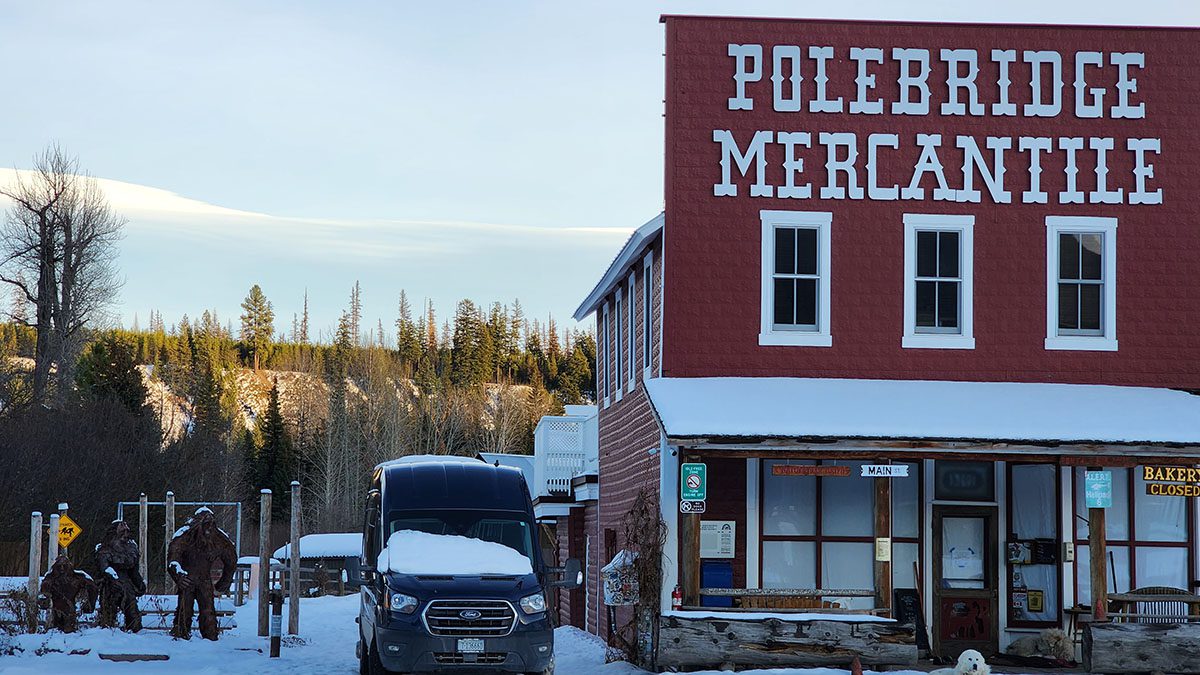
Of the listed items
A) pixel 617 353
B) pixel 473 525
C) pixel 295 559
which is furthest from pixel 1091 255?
pixel 295 559

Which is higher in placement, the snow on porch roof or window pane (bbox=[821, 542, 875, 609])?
the snow on porch roof

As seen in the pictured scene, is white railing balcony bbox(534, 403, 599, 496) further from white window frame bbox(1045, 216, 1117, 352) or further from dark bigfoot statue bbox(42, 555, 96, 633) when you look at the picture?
white window frame bbox(1045, 216, 1117, 352)

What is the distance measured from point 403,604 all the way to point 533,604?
61.4 inches

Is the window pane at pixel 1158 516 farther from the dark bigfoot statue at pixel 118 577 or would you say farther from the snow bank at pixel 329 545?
the snow bank at pixel 329 545

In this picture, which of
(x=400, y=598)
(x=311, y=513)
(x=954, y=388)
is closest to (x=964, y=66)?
(x=954, y=388)

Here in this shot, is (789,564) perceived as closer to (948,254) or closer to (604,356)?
(948,254)

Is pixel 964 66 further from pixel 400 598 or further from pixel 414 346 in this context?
pixel 414 346

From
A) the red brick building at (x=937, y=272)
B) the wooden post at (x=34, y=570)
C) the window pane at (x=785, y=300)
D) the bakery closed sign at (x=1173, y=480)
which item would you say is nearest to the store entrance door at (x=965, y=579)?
the red brick building at (x=937, y=272)

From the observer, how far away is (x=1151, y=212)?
22125 millimetres

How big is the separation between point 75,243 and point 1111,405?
50.3 metres

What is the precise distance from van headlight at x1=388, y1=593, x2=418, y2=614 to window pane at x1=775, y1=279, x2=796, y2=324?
7.46 metres

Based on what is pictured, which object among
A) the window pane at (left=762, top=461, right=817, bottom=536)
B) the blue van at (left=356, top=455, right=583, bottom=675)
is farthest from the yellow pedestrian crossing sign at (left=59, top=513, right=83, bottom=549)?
the window pane at (left=762, top=461, right=817, bottom=536)

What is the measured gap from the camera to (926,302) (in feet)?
71.7

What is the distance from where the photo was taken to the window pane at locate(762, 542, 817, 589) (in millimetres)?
20984
